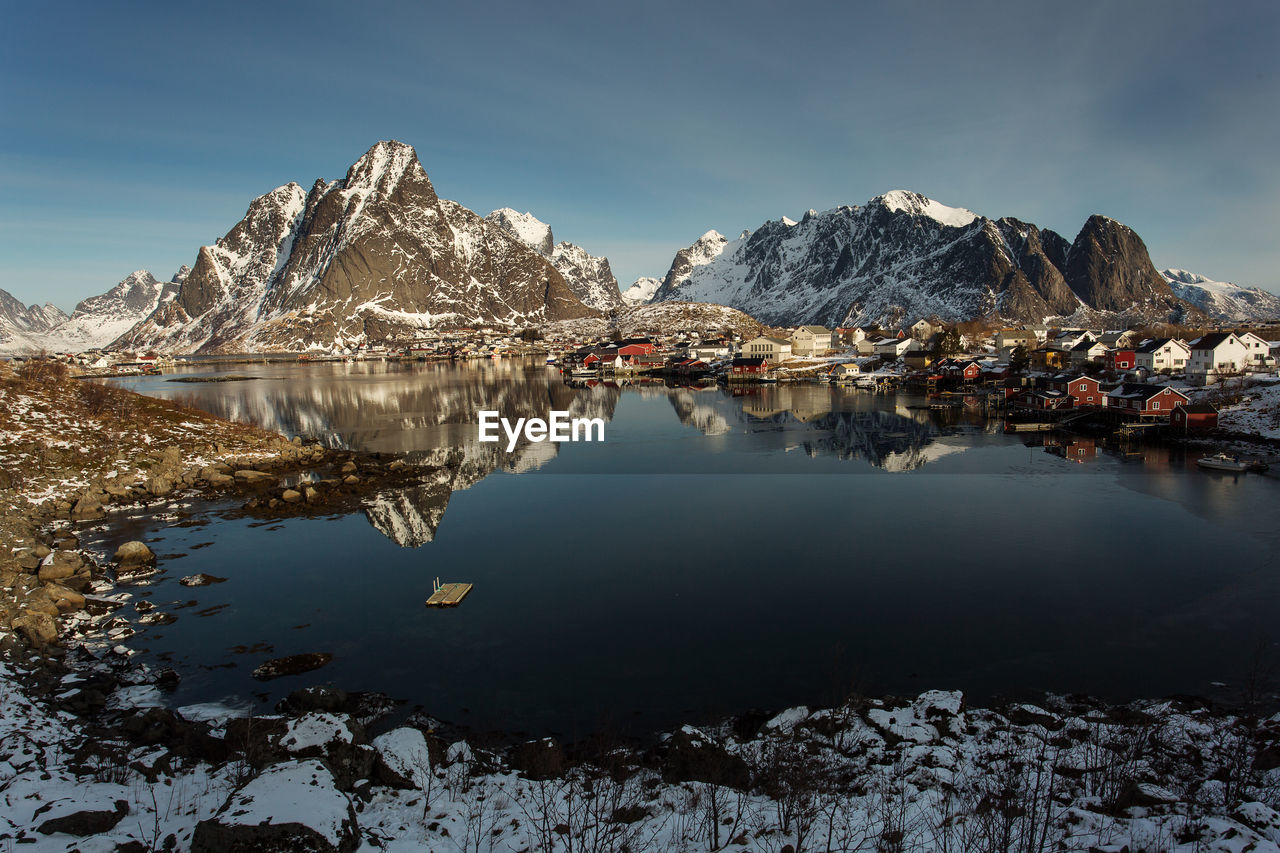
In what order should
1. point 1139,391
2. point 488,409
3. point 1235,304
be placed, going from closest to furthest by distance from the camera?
point 1139,391, point 488,409, point 1235,304

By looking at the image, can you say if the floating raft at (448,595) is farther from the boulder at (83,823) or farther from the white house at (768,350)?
the white house at (768,350)

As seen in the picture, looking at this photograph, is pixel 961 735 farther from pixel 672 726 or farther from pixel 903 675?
pixel 672 726

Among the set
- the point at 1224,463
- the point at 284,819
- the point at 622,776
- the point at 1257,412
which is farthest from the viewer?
the point at 1257,412

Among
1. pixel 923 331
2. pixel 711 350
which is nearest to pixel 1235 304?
pixel 923 331

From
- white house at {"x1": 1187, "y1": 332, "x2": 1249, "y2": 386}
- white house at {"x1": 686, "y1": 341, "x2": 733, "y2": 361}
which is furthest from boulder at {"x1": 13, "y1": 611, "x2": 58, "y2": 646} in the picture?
white house at {"x1": 686, "y1": 341, "x2": 733, "y2": 361}

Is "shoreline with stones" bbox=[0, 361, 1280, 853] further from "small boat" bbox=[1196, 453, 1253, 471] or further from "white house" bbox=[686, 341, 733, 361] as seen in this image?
"white house" bbox=[686, 341, 733, 361]

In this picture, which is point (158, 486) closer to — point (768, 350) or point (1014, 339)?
point (768, 350)
